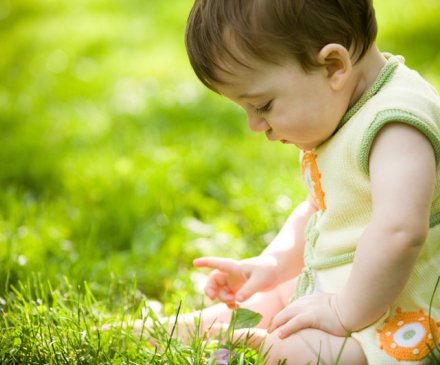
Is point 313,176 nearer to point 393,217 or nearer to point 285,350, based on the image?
point 393,217

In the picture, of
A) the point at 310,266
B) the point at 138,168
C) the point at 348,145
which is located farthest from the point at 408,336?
the point at 138,168

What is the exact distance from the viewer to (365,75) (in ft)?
4.19

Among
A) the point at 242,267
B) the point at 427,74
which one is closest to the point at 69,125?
the point at 242,267

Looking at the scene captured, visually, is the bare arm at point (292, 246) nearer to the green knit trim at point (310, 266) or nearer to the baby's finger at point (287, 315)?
the green knit trim at point (310, 266)

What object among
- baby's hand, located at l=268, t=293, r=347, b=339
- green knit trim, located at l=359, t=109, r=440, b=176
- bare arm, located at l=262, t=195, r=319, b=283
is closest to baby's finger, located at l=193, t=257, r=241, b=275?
bare arm, located at l=262, t=195, r=319, b=283

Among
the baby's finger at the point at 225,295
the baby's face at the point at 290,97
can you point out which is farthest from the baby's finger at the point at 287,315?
the baby's face at the point at 290,97

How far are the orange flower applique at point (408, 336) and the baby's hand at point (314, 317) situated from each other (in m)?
0.11

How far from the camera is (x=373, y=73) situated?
1.28 meters

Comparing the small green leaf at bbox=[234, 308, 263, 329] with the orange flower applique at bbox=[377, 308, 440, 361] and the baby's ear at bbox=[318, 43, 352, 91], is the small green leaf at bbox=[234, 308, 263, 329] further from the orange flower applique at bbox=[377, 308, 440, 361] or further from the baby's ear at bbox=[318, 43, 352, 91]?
the baby's ear at bbox=[318, 43, 352, 91]

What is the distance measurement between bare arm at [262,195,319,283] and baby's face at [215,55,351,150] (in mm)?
424

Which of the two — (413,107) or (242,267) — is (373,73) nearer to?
(413,107)

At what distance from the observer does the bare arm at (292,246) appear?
5.33 ft

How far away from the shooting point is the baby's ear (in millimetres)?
1172

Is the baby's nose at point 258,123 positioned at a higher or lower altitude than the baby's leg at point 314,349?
higher
